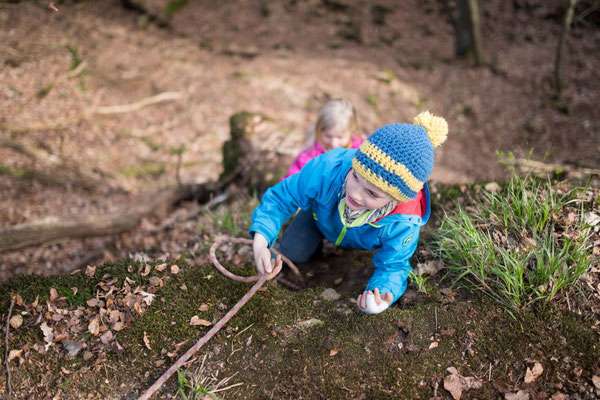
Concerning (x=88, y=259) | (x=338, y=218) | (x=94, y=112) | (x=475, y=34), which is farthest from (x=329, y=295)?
(x=475, y=34)

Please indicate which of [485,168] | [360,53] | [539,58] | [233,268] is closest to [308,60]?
[360,53]

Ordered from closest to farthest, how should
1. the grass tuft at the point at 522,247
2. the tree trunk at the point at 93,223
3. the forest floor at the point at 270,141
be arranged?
1. the forest floor at the point at 270,141
2. the grass tuft at the point at 522,247
3. the tree trunk at the point at 93,223

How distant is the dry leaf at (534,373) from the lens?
2203 millimetres

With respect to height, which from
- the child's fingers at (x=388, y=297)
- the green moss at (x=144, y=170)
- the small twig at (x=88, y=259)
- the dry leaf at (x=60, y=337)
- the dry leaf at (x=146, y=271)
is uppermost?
the dry leaf at (x=146, y=271)

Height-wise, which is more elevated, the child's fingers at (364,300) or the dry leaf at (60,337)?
the child's fingers at (364,300)

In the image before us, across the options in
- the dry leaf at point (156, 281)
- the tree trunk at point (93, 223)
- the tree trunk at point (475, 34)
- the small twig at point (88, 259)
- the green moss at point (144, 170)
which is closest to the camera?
the dry leaf at point (156, 281)

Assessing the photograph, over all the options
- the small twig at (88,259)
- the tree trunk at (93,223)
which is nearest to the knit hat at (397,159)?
the tree trunk at (93,223)

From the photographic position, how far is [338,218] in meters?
2.88

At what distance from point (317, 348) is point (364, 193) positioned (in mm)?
1052

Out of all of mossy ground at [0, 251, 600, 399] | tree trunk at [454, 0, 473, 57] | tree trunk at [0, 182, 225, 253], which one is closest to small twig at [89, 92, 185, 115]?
tree trunk at [0, 182, 225, 253]

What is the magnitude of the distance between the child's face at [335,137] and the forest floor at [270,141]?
1.13 meters

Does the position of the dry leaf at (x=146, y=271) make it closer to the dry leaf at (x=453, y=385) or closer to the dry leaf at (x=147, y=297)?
the dry leaf at (x=147, y=297)

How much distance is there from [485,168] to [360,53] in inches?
219

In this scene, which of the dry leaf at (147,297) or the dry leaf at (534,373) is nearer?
the dry leaf at (534,373)
